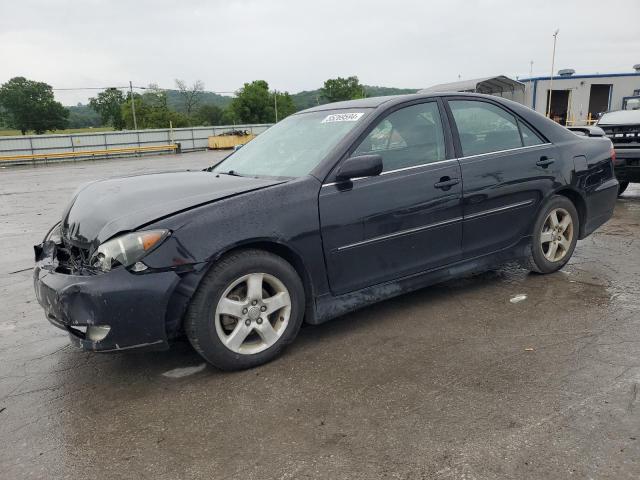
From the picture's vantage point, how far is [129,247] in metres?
2.82

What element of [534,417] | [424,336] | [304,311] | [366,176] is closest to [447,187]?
[366,176]

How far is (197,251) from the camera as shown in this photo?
2898mm

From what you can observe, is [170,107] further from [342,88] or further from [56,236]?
[56,236]

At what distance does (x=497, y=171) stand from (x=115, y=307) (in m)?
2.98

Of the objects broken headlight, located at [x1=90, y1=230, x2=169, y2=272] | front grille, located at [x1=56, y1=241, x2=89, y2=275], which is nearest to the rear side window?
broken headlight, located at [x1=90, y1=230, x2=169, y2=272]

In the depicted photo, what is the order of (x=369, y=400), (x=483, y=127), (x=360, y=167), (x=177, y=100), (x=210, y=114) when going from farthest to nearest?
1. (x=210, y=114)
2. (x=177, y=100)
3. (x=483, y=127)
4. (x=360, y=167)
5. (x=369, y=400)

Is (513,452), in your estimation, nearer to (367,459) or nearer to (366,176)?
(367,459)

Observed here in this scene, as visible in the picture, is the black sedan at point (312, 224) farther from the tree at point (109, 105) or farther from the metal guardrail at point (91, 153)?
the tree at point (109, 105)

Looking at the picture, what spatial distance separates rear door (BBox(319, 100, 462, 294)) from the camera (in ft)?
11.2

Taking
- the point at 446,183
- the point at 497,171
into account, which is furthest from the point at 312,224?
the point at 497,171

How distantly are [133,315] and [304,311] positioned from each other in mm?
1071

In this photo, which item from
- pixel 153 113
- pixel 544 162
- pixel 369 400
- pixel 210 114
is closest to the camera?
pixel 369 400

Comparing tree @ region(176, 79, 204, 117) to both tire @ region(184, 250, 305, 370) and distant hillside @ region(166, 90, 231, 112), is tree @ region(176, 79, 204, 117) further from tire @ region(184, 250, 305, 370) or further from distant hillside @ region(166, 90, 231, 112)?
tire @ region(184, 250, 305, 370)

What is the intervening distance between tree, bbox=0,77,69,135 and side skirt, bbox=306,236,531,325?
91.9m
